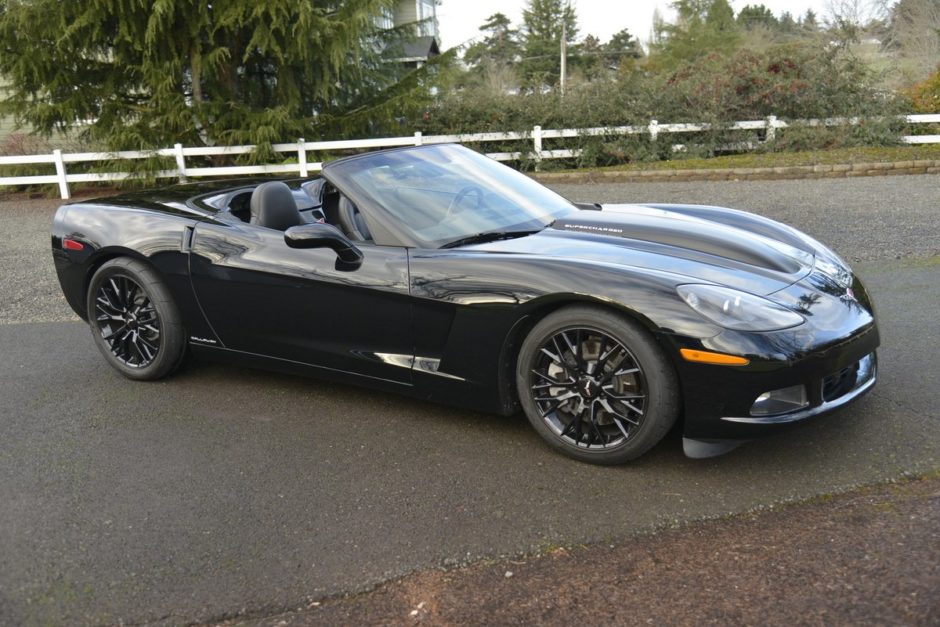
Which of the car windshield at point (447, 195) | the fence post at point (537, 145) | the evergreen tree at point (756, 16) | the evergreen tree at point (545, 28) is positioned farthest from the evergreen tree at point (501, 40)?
the car windshield at point (447, 195)

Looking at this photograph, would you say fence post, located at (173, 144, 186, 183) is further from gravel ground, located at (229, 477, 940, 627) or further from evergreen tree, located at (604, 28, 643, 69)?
evergreen tree, located at (604, 28, 643, 69)

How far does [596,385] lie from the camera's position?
3479 millimetres

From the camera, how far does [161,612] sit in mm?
2752

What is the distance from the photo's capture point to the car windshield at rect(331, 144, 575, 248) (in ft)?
13.8

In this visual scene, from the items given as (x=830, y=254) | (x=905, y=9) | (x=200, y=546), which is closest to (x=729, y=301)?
(x=830, y=254)

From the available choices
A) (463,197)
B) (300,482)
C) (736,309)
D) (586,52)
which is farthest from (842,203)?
(586,52)

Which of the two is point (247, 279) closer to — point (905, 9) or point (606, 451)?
point (606, 451)

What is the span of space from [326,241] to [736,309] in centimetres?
190

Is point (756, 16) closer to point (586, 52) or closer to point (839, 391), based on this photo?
point (586, 52)

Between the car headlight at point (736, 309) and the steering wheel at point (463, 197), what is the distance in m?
1.42

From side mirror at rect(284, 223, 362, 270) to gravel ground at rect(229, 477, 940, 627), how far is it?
1.71 metres

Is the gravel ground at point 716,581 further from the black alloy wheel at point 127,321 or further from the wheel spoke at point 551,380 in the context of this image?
the black alloy wheel at point 127,321

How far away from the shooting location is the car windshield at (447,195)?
4.21m

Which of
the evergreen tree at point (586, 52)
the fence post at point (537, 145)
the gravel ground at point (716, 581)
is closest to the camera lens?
the gravel ground at point (716, 581)
